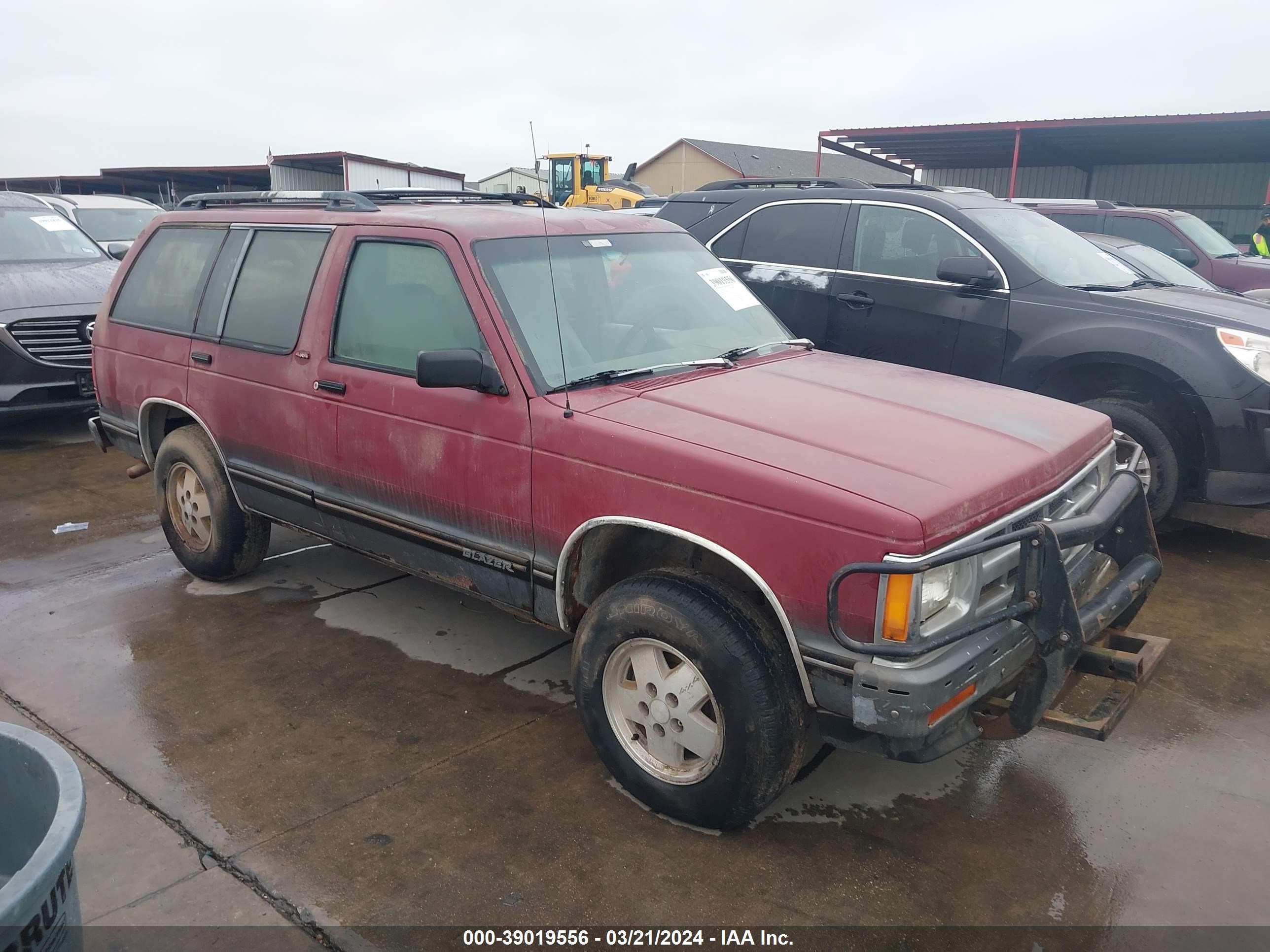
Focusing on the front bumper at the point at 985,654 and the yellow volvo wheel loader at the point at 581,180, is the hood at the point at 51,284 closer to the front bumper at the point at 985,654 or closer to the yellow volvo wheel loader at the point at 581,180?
the front bumper at the point at 985,654

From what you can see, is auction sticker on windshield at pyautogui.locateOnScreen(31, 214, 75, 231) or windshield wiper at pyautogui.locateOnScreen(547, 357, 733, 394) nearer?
windshield wiper at pyautogui.locateOnScreen(547, 357, 733, 394)

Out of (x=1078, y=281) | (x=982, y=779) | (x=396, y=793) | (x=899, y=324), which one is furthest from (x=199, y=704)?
(x=1078, y=281)

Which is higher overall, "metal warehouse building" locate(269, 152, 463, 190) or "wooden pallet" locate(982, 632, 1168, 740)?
"metal warehouse building" locate(269, 152, 463, 190)

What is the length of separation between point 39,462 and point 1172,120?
58.9 ft

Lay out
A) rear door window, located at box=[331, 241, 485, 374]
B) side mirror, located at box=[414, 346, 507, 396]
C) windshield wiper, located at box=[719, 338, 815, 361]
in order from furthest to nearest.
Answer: windshield wiper, located at box=[719, 338, 815, 361] < rear door window, located at box=[331, 241, 485, 374] < side mirror, located at box=[414, 346, 507, 396]

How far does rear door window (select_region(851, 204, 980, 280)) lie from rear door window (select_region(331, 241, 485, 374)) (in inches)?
130

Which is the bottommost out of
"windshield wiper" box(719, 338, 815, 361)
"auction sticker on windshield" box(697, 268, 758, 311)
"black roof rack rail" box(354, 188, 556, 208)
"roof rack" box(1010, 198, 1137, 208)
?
"windshield wiper" box(719, 338, 815, 361)

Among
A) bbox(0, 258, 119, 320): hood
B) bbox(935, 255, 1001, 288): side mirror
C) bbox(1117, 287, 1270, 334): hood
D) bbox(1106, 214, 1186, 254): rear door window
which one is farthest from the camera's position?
bbox(1106, 214, 1186, 254): rear door window

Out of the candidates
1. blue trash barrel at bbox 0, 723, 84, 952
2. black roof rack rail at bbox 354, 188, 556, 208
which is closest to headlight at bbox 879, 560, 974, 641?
blue trash barrel at bbox 0, 723, 84, 952

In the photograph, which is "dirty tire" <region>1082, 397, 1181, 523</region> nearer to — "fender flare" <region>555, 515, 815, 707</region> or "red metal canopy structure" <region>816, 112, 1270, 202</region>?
"fender flare" <region>555, 515, 815, 707</region>

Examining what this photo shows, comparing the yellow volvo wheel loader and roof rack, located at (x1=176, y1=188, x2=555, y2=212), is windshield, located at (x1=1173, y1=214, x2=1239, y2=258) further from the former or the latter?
the yellow volvo wheel loader

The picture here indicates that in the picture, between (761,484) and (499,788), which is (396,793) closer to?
(499,788)

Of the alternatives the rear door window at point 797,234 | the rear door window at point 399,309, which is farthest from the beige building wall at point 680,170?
the rear door window at point 399,309

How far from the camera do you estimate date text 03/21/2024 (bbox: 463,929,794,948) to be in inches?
102
